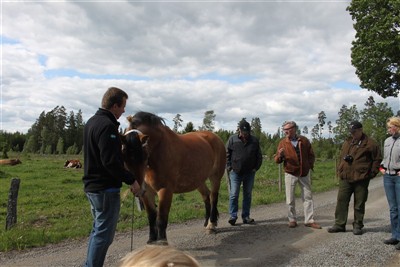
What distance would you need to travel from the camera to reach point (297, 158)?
298 inches

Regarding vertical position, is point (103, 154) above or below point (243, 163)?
above

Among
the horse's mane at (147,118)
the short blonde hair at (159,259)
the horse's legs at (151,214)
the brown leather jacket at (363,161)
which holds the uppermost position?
the horse's mane at (147,118)

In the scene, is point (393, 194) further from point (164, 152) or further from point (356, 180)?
point (164, 152)

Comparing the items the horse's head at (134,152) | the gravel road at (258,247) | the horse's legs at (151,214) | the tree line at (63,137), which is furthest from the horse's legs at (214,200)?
the tree line at (63,137)

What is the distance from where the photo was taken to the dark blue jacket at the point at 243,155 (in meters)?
7.91

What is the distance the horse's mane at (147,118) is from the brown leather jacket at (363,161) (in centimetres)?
384

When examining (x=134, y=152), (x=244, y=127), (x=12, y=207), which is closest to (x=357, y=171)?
(x=244, y=127)

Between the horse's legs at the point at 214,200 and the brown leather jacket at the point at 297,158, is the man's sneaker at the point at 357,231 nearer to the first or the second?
the brown leather jacket at the point at 297,158

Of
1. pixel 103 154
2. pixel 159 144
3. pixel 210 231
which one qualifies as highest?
pixel 159 144

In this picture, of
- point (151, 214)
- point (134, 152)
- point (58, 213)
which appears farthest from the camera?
point (58, 213)

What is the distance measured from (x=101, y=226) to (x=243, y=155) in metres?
4.56

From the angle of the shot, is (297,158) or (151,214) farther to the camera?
(297,158)

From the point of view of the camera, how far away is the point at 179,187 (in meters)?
6.12

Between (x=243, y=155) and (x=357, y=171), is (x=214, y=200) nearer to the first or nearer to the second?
(x=243, y=155)
